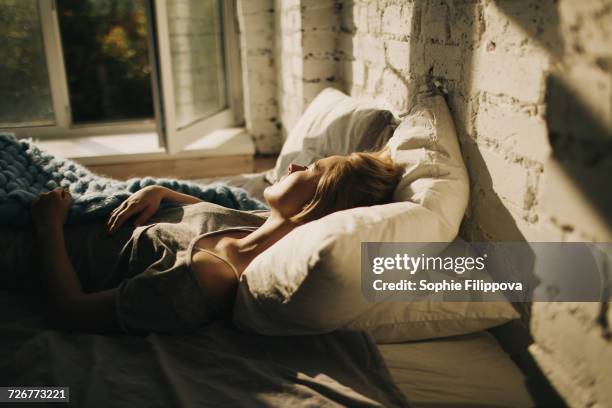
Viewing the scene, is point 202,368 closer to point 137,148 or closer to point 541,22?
point 541,22

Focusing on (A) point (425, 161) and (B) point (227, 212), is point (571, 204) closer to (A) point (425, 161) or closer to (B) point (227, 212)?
(A) point (425, 161)

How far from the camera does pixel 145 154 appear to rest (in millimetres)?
3178

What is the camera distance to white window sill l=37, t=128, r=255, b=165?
3158 mm

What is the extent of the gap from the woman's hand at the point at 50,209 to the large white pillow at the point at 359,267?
2.04 ft

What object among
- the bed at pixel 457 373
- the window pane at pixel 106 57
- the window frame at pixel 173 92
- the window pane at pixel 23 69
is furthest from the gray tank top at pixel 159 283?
the window pane at pixel 106 57

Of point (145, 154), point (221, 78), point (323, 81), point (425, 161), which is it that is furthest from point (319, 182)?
point (221, 78)

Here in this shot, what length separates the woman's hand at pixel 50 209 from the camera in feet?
4.47

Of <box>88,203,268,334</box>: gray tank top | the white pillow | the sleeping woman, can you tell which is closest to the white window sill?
the white pillow

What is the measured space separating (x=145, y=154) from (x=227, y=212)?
1.91m

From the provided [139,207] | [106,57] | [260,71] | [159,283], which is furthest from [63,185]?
[106,57]

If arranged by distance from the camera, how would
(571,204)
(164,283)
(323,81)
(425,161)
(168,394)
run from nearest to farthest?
(571,204) → (168,394) → (164,283) → (425,161) → (323,81)

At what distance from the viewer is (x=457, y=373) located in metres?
1.02

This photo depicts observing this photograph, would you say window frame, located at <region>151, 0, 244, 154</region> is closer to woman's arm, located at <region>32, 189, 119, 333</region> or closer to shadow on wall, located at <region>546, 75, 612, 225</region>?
woman's arm, located at <region>32, 189, 119, 333</region>

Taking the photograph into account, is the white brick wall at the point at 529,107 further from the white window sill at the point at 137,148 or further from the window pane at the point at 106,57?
the window pane at the point at 106,57
